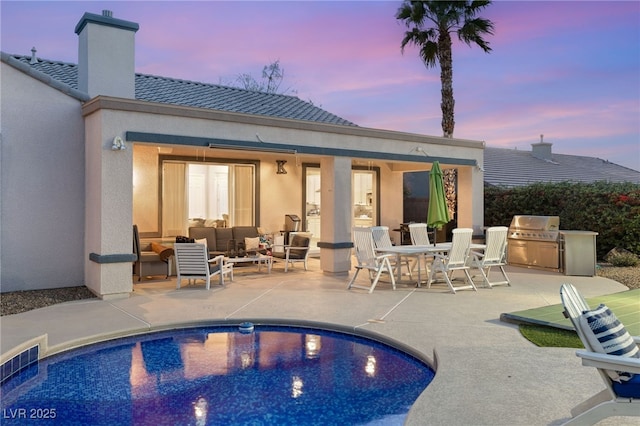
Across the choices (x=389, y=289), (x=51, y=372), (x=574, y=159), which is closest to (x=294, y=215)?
(x=389, y=289)

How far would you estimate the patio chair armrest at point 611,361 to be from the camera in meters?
3.29

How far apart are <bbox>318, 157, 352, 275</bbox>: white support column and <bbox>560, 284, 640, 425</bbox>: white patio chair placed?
827 cm

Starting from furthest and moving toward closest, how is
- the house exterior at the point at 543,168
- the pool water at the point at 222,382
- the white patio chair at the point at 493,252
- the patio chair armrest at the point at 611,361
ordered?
the house exterior at the point at 543,168
the white patio chair at the point at 493,252
the pool water at the point at 222,382
the patio chair armrest at the point at 611,361

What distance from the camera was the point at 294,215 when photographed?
51.2 ft

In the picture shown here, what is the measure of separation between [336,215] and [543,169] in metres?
16.6

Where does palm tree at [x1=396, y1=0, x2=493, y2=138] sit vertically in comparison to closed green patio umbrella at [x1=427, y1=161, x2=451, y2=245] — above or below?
above

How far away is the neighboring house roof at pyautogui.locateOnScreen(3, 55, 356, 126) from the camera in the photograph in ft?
42.6

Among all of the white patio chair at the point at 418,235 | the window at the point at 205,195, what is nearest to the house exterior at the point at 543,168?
the white patio chair at the point at 418,235

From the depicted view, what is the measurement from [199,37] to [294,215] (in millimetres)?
8057

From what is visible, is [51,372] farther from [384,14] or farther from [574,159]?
[574,159]

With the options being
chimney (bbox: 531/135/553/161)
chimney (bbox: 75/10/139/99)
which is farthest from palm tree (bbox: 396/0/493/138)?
chimney (bbox: 531/135/553/161)

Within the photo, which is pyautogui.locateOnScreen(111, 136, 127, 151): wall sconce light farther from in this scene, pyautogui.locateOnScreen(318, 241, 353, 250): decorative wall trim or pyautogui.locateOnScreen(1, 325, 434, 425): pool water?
pyautogui.locateOnScreen(318, 241, 353, 250): decorative wall trim

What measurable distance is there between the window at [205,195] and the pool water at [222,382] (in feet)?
22.5

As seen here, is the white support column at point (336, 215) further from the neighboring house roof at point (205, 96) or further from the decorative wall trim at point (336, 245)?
the neighboring house roof at point (205, 96)
